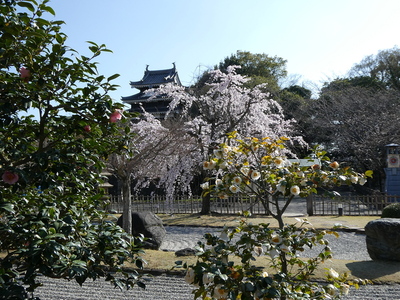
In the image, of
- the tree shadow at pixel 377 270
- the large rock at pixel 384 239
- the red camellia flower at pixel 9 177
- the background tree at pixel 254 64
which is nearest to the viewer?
the red camellia flower at pixel 9 177

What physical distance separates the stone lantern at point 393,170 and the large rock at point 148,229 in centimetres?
1422

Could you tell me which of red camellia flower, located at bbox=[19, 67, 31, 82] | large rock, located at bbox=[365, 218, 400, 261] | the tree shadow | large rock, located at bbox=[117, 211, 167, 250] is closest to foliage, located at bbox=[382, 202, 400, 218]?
large rock, located at bbox=[365, 218, 400, 261]

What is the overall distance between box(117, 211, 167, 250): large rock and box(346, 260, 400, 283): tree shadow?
13.9ft

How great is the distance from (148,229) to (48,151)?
6.44m

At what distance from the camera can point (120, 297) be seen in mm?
5227

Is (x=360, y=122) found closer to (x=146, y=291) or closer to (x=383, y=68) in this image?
(x=383, y=68)

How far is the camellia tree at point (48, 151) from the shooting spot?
2502mm

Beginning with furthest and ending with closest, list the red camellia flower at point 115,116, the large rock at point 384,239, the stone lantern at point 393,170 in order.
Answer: the stone lantern at point 393,170 → the large rock at point 384,239 → the red camellia flower at point 115,116

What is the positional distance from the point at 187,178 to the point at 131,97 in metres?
15.7

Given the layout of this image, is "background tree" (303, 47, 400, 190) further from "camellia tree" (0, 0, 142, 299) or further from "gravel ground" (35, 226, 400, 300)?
"camellia tree" (0, 0, 142, 299)

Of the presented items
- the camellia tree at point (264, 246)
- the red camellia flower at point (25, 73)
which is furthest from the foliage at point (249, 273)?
the red camellia flower at point (25, 73)

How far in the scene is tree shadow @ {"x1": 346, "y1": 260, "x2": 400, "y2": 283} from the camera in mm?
5895

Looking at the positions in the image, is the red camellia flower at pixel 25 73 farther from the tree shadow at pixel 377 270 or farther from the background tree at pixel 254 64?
the background tree at pixel 254 64

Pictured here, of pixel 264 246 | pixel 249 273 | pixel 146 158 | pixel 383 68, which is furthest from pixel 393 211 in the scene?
pixel 383 68
